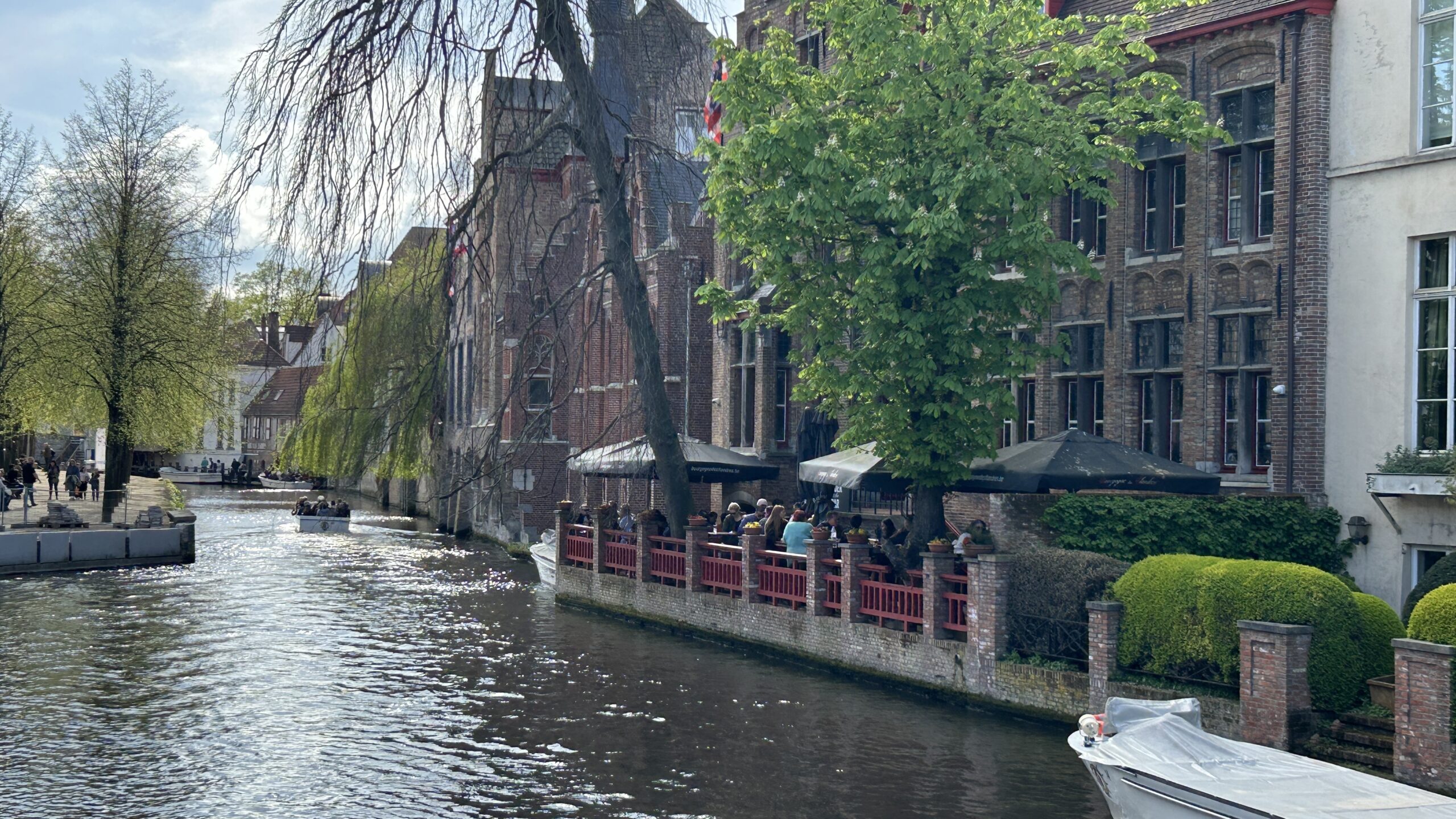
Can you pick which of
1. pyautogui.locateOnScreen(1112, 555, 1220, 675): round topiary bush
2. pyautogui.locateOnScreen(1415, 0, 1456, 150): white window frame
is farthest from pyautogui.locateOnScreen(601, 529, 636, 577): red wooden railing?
pyautogui.locateOnScreen(1415, 0, 1456, 150): white window frame

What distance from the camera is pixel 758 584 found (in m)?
23.4

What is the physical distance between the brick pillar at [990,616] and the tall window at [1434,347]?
631 centimetres

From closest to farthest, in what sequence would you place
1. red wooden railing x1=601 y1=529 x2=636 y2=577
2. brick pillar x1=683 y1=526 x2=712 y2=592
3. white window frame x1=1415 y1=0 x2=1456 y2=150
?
white window frame x1=1415 y1=0 x2=1456 y2=150, brick pillar x1=683 y1=526 x2=712 y2=592, red wooden railing x1=601 y1=529 x2=636 y2=577

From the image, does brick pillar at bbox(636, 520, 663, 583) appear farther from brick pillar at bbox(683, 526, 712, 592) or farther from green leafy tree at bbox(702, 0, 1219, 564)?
green leafy tree at bbox(702, 0, 1219, 564)

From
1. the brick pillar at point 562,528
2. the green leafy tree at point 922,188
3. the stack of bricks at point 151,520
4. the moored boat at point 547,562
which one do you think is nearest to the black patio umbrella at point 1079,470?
the green leafy tree at point 922,188

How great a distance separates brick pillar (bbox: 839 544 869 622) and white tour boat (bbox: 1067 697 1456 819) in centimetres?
890

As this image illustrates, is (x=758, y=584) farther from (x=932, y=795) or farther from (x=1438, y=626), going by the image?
(x=1438, y=626)

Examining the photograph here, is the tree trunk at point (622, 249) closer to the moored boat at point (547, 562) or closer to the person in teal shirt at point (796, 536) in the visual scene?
the person in teal shirt at point (796, 536)

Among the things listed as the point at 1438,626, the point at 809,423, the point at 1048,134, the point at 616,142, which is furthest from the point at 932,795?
the point at 616,142

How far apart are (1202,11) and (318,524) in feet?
118

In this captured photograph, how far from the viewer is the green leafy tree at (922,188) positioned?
19.3 metres

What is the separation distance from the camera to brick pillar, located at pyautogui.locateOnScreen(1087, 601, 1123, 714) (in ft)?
53.0

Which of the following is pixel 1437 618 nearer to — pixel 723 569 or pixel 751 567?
pixel 751 567

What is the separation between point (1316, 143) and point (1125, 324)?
436 centimetres
